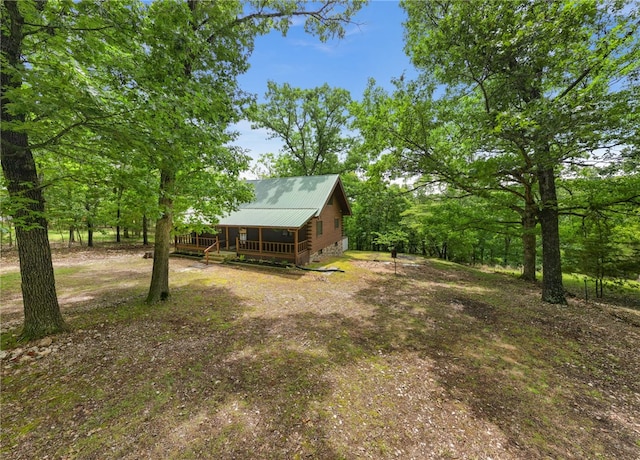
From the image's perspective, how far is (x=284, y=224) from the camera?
45.0 ft

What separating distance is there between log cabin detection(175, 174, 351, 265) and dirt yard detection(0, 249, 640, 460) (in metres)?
6.66

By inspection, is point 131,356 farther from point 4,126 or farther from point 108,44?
point 108,44

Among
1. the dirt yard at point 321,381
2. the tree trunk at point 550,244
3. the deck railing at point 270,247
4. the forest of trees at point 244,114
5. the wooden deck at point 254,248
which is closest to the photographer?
the dirt yard at point 321,381

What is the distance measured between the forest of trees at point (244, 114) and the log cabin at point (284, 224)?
5619mm

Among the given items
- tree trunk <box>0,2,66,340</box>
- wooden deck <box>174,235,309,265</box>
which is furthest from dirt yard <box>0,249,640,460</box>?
wooden deck <box>174,235,309,265</box>

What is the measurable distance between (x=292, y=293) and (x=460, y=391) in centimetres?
636

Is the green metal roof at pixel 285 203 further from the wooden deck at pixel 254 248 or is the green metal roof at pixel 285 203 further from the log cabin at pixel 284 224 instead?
the wooden deck at pixel 254 248

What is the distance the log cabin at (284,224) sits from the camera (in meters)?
14.6

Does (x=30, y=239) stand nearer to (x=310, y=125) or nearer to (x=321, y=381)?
(x=321, y=381)

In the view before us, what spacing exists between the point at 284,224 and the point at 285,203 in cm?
356

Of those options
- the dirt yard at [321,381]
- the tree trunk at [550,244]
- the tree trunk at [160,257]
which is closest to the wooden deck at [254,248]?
the dirt yard at [321,381]

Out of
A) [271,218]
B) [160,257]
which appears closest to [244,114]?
[160,257]

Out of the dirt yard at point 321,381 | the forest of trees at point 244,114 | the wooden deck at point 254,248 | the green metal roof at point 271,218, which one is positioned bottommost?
the dirt yard at point 321,381

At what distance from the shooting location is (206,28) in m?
6.79
